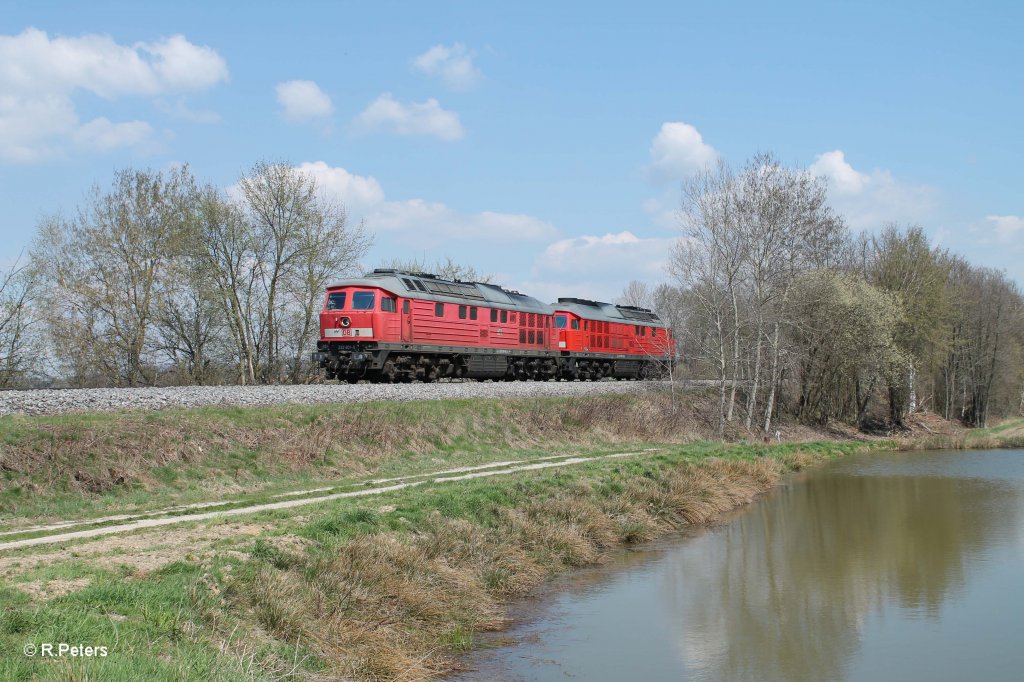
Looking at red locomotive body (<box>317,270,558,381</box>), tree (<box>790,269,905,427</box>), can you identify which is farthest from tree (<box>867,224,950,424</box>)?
red locomotive body (<box>317,270,558,381</box>)

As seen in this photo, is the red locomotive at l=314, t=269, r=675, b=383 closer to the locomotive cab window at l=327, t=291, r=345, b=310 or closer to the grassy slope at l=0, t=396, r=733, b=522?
the locomotive cab window at l=327, t=291, r=345, b=310

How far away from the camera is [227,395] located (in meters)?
22.2

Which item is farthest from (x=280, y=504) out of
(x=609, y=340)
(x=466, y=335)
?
(x=609, y=340)

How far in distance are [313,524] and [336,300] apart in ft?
59.3

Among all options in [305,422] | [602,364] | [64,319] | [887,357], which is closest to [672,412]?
[602,364]

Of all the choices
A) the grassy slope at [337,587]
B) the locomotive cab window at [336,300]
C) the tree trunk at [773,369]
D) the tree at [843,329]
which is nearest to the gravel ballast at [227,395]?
the locomotive cab window at [336,300]

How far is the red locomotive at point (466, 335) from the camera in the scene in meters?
28.8

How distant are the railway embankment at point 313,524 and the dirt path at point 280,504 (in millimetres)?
150

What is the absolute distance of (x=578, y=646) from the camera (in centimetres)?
1086

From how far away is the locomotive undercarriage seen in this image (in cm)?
2870

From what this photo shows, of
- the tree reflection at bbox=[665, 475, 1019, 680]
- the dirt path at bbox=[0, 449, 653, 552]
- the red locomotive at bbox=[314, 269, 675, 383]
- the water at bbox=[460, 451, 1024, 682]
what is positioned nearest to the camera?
the water at bbox=[460, 451, 1024, 682]

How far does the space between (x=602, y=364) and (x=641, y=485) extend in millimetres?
25256

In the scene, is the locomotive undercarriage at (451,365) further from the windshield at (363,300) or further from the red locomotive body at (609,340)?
the windshield at (363,300)

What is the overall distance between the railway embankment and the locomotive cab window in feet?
19.3
